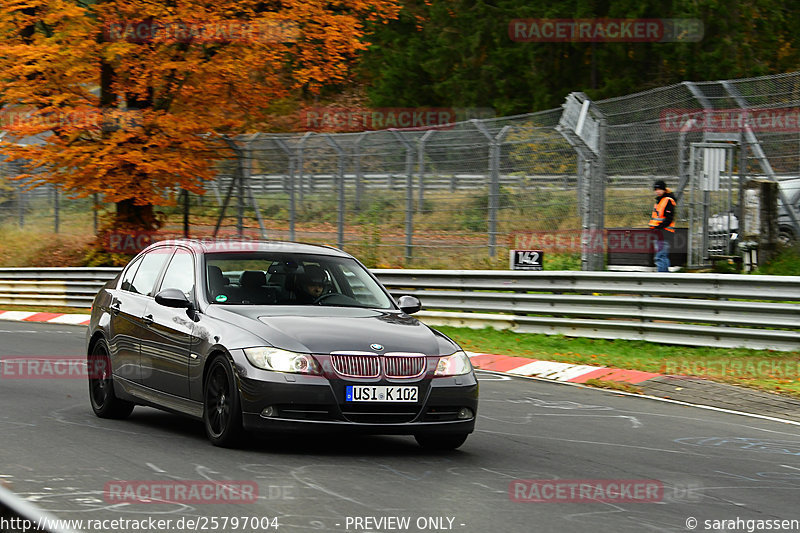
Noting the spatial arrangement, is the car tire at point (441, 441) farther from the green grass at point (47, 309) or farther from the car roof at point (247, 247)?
the green grass at point (47, 309)

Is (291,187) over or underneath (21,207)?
over

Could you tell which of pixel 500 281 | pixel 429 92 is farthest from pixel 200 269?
pixel 429 92

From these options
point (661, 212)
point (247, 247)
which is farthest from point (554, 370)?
point (247, 247)

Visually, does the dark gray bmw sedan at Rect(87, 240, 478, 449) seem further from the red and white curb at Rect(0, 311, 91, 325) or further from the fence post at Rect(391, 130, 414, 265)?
the red and white curb at Rect(0, 311, 91, 325)

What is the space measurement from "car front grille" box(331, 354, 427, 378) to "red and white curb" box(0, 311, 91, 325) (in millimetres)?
16134

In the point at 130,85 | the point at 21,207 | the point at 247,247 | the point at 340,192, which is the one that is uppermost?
the point at 130,85

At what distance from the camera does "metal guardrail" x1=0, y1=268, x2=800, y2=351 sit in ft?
47.9

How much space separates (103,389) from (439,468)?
144 inches

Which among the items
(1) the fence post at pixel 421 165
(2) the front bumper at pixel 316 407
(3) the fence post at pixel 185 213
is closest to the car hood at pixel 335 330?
(2) the front bumper at pixel 316 407

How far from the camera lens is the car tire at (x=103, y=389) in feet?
33.3

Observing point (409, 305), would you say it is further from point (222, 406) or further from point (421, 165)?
point (421, 165)

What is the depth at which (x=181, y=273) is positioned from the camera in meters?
9.64

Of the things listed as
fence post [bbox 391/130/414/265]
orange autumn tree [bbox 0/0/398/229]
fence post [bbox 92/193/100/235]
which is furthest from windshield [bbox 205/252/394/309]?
fence post [bbox 92/193/100/235]

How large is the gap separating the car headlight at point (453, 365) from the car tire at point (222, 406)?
4.44 ft
